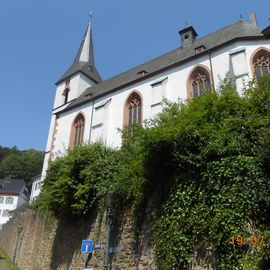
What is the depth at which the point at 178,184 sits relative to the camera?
8.38m

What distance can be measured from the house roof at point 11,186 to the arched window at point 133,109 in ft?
134

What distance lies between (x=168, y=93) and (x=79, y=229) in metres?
12.7

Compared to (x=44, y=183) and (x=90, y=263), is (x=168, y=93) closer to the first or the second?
(x=44, y=183)

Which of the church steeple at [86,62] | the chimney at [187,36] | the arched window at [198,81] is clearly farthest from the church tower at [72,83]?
the arched window at [198,81]

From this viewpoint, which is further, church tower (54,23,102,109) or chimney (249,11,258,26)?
church tower (54,23,102,109)

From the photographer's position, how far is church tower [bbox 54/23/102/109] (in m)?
33.3

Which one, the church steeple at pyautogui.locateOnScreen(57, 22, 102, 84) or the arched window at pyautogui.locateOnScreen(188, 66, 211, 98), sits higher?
the church steeple at pyautogui.locateOnScreen(57, 22, 102, 84)

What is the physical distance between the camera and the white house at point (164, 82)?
1951 centimetres

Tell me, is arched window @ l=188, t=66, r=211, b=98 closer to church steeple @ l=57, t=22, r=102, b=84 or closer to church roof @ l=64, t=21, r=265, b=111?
church roof @ l=64, t=21, r=265, b=111

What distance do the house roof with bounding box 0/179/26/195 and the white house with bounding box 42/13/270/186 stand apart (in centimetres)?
3086

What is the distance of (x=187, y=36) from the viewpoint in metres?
27.5

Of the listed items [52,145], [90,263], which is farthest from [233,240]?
[52,145]

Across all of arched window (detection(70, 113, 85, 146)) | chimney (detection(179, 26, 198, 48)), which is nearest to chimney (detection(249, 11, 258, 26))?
chimney (detection(179, 26, 198, 48))
